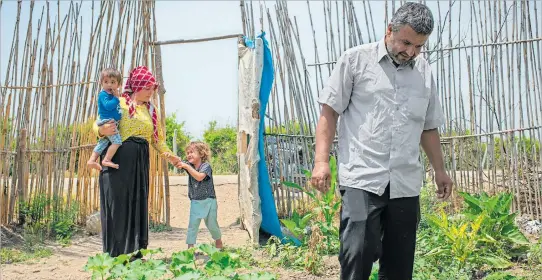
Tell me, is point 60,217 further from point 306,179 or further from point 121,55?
point 306,179

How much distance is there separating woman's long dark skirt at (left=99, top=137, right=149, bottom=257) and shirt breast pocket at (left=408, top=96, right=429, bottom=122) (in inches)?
86.8

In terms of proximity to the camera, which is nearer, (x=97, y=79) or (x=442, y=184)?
(x=442, y=184)

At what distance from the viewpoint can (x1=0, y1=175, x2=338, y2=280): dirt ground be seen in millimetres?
4371

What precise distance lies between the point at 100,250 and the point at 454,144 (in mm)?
3230

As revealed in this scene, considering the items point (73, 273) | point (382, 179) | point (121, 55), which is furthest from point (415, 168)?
point (121, 55)

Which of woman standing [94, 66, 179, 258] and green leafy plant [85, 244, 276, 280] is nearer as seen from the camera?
green leafy plant [85, 244, 276, 280]

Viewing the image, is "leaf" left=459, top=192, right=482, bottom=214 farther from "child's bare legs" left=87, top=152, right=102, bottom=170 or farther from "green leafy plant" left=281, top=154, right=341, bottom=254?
"child's bare legs" left=87, top=152, right=102, bottom=170

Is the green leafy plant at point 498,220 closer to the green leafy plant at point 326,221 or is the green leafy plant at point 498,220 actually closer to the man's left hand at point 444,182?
the green leafy plant at point 326,221

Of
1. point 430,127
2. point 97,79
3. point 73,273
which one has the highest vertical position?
point 97,79

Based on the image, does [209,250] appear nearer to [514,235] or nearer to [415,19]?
[415,19]

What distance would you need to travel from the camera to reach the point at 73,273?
14.5 ft

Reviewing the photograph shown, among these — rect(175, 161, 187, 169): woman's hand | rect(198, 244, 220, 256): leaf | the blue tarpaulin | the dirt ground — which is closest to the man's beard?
rect(198, 244, 220, 256): leaf

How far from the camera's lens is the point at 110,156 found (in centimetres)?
406

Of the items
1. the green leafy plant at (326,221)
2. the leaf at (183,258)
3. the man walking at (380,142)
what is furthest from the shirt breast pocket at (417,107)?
the green leafy plant at (326,221)
